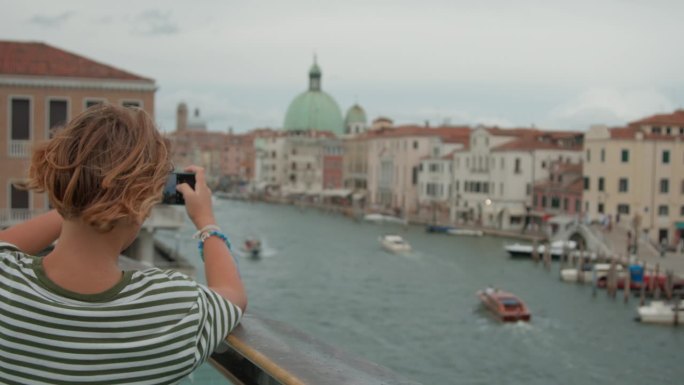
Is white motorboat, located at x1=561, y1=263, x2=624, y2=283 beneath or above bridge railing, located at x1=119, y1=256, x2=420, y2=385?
beneath

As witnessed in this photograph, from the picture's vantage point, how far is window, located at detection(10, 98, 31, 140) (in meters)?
15.0

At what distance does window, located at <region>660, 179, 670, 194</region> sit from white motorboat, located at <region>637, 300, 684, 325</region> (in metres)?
15.1

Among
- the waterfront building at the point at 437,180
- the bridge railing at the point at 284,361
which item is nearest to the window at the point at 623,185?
the waterfront building at the point at 437,180

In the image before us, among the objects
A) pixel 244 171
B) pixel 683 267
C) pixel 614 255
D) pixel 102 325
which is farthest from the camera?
pixel 244 171

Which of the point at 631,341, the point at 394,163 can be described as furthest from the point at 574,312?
the point at 394,163

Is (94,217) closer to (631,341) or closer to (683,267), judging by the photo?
(631,341)

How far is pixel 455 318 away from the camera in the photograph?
60.3 ft

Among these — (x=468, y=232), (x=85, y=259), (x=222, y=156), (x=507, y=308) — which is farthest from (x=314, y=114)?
(x=85, y=259)

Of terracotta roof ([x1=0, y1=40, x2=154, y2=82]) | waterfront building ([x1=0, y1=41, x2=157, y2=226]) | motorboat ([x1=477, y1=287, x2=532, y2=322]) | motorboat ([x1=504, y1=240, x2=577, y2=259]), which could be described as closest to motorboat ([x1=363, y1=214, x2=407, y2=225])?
motorboat ([x1=504, y1=240, x2=577, y2=259])

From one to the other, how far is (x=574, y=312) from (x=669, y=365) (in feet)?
15.7

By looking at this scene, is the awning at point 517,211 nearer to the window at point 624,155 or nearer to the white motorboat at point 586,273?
the window at point 624,155

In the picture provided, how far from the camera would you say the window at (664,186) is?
109 ft

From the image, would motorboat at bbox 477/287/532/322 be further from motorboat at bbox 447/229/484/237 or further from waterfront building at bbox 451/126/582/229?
waterfront building at bbox 451/126/582/229

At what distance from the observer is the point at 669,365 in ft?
47.6
